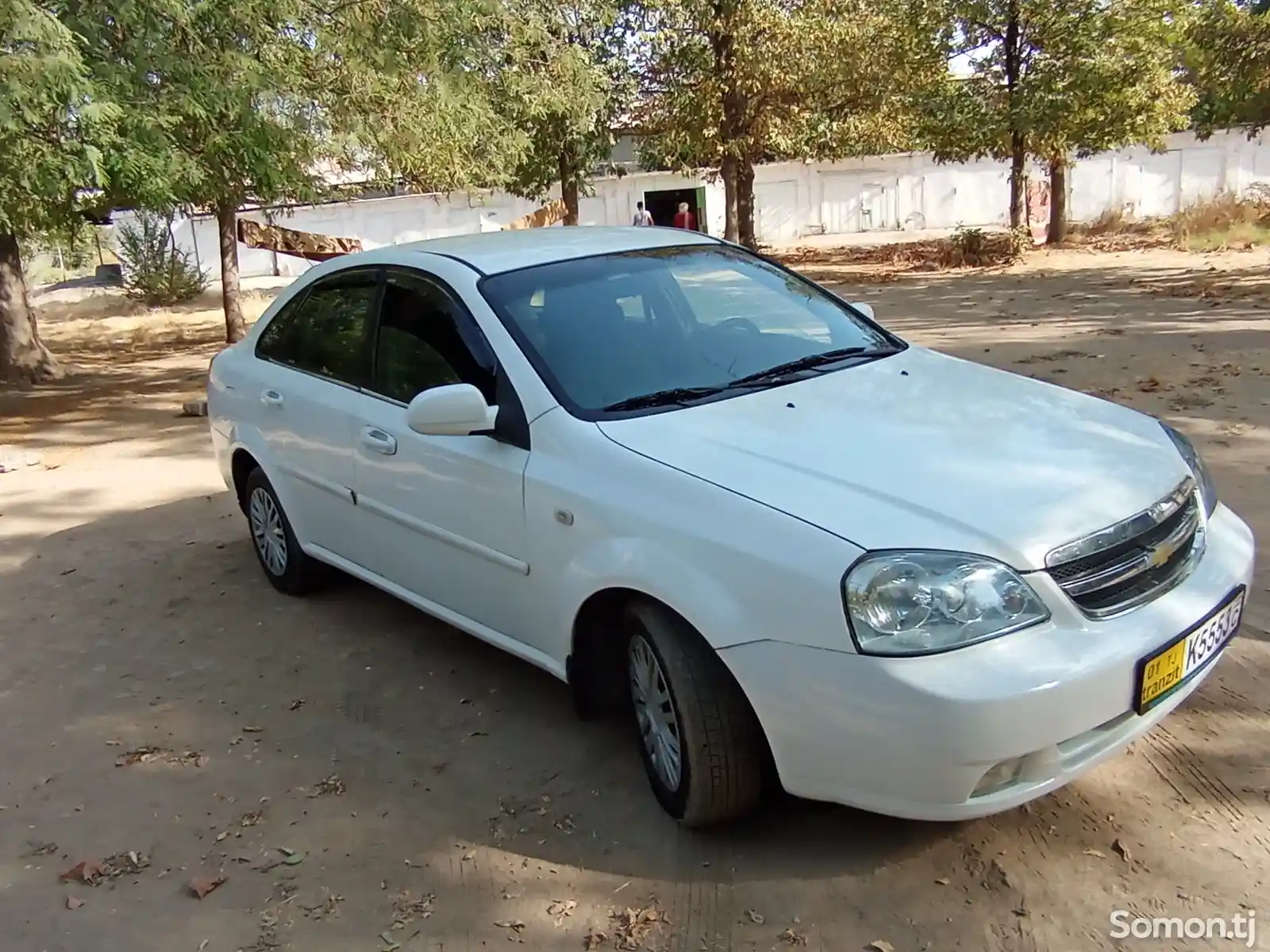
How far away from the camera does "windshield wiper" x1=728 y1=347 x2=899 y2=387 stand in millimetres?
3806

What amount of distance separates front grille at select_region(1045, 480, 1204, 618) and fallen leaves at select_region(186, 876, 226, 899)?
244cm

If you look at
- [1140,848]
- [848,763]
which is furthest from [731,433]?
[1140,848]

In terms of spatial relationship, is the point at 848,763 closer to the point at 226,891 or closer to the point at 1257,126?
the point at 226,891

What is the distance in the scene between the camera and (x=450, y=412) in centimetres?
353

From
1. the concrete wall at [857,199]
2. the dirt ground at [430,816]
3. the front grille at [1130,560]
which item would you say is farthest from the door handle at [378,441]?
the concrete wall at [857,199]

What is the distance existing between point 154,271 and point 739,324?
75.8 ft

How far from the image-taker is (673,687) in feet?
10.0

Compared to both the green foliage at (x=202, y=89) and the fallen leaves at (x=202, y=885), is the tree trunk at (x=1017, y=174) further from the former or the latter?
the fallen leaves at (x=202, y=885)

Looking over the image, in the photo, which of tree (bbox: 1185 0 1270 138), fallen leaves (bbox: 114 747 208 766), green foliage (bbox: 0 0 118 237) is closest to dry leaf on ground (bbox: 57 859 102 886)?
fallen leaves (bbox: 114 747 208 766)

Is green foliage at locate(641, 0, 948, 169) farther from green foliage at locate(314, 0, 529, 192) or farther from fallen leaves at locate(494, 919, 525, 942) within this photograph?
fallen leaves at locate(494, 919, 525, 942)

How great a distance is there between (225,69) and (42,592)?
14.1ft

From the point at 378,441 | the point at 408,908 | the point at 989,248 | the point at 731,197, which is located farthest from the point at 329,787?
the point at 731,197

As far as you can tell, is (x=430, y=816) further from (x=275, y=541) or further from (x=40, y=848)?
(x=275, y=541)

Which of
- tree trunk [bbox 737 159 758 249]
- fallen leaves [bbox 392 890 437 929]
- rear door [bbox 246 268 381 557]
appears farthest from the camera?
tree trunk [bbox 737 159 758 249]
